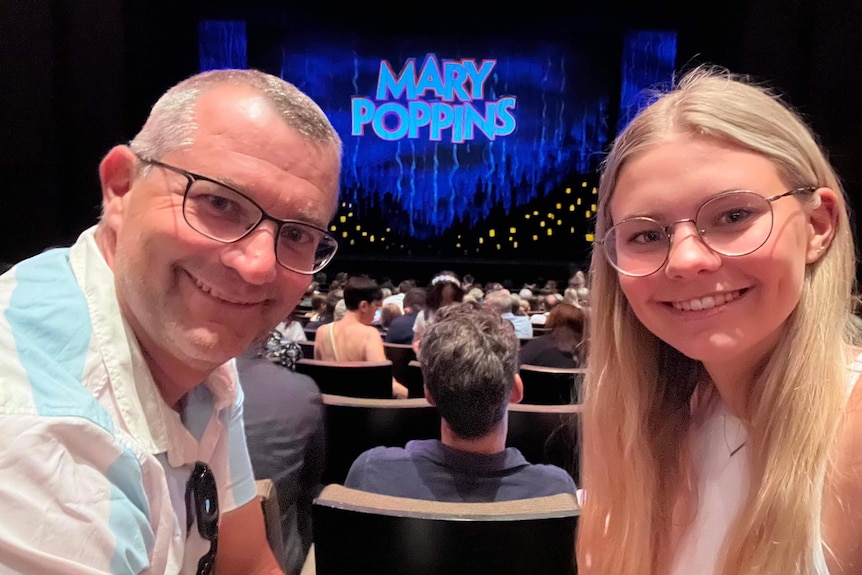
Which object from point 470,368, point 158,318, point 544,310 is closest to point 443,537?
point 470,368

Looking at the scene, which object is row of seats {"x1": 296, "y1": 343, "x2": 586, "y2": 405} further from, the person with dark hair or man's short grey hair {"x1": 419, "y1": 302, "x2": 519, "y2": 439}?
man's short grey hair {"x1": 419, "y1": 302, "x2": 519, "y2": 439}

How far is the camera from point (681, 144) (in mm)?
904

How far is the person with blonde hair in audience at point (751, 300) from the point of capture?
2.79 feet

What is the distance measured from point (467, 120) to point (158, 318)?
31.8 ft

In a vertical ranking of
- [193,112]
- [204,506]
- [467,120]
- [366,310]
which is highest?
[467,120]

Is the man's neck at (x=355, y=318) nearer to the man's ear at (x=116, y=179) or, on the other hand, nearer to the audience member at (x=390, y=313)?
the audience member at (x=390, y=313)

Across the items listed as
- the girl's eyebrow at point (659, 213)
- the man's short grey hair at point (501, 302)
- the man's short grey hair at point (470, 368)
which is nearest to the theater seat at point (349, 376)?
the man's short grey hair at point (470, 368)

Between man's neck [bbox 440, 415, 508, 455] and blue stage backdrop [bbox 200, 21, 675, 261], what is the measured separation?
28.0 ft

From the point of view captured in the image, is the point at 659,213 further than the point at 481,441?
No

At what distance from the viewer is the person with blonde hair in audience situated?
0.85 m

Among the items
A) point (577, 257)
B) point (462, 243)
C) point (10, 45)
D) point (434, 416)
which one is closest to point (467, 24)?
point (462, 243)

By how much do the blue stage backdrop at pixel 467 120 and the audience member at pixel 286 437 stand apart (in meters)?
8.18

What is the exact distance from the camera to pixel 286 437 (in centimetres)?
175

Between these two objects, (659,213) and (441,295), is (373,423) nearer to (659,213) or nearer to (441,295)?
(659,213)
